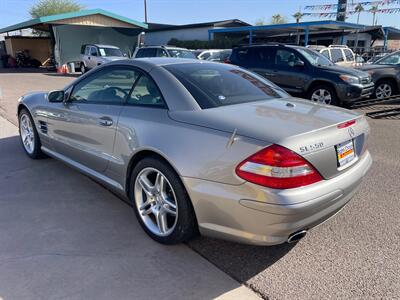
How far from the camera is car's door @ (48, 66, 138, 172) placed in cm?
346

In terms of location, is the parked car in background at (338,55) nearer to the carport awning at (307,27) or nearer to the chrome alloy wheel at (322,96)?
the chrome alloy wheel at (322,96)

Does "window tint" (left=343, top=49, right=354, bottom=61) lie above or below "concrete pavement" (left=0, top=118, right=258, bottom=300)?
above

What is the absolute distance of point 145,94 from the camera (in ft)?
10.7

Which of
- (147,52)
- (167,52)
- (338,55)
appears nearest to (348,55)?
(338,55)

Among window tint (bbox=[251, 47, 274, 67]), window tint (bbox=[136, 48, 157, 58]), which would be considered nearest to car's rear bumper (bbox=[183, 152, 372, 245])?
window tint (bbox=[251, 47, 274, 67])

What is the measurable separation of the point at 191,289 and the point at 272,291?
563mm

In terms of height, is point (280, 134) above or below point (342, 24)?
below

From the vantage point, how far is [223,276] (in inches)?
104

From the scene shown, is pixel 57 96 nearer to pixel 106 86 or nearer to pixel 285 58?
pixel 106 86

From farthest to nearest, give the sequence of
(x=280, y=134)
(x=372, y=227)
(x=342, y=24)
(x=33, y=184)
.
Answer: (x=342, y=24) < (x=33, y=184) < (x=372, y=227) < (x=280, y=134)

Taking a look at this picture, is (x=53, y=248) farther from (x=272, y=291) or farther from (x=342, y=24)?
(x=342, y=24)

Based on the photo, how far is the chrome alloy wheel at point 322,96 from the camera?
30.8 feet

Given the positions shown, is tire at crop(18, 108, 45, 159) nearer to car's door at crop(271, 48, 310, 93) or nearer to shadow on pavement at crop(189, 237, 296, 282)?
shadow on pavement at crop(189, 237, 296, 282)

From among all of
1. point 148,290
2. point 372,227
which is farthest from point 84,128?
point 372,227
